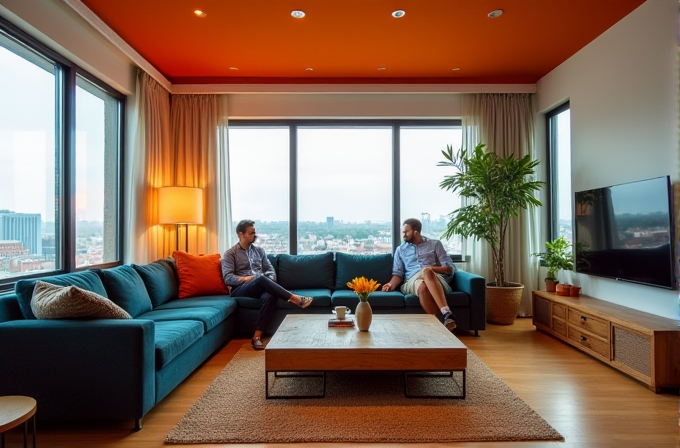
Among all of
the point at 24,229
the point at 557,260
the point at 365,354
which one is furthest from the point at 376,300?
the point at 24,229

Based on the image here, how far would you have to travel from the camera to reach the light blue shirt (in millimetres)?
4129

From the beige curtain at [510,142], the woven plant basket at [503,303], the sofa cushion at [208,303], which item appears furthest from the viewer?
the beige curtain at [510,142]

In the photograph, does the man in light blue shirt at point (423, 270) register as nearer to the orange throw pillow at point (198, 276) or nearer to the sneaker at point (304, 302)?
the sneaker at point (304, 302)

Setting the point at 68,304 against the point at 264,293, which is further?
the point at 264,293

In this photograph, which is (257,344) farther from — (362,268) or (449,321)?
(449,321)

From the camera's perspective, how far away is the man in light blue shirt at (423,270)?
146 inches

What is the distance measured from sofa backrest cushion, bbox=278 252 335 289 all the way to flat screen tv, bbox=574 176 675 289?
2.54 m

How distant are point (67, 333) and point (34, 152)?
5.41ft

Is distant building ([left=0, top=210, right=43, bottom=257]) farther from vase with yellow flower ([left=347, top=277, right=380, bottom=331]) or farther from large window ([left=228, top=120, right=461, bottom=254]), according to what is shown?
vase with yellow flower ([left=347, top=277, right=380, bottom=331])

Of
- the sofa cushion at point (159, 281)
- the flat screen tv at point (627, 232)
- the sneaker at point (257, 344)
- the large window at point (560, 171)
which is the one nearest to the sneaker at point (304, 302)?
the sneaker at point (257, 344)

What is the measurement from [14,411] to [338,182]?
3.86 meters

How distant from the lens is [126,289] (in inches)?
116

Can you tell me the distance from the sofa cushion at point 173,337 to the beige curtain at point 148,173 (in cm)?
169

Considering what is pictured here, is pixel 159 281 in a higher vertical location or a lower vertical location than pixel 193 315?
higher
